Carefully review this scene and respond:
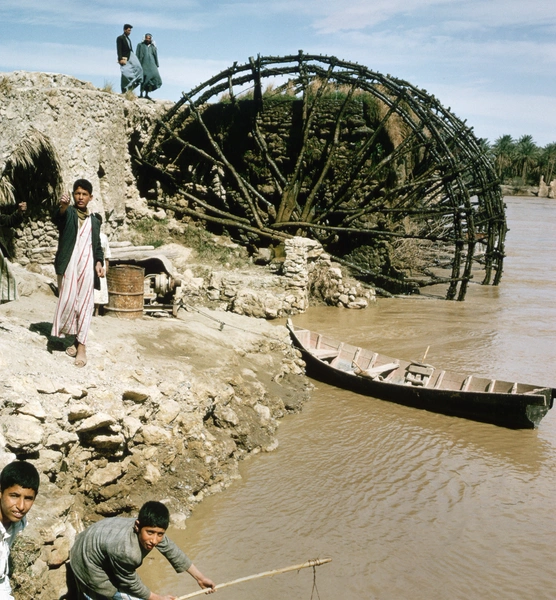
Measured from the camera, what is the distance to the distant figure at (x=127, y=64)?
41.4ft

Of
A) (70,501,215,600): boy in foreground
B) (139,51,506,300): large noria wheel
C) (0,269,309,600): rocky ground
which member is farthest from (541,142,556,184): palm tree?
(70,501,215,600): boy in foreground

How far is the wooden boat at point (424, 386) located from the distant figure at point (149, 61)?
785 centimetres

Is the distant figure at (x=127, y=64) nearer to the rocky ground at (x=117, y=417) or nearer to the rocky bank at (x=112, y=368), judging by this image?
the rocky bank at (x=112, y=368)

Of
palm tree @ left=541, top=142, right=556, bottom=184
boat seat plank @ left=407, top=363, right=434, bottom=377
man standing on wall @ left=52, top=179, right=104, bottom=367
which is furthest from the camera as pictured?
palm tree @ left=541, top=142, right=556, bottom=184

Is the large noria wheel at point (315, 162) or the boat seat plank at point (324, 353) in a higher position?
the large noria wheel at point (315, 162)

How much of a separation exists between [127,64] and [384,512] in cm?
1141

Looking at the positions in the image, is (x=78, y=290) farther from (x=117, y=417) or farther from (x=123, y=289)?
(x=123, y=289)

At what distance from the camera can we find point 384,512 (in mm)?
5434

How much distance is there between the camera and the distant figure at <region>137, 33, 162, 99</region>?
1341 cm

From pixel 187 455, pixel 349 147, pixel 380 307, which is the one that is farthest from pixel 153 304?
pixel 349 147

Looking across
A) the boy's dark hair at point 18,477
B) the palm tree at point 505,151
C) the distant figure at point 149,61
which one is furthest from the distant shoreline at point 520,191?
the boy's dark hair at point 18,477

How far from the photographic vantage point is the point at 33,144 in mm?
8453

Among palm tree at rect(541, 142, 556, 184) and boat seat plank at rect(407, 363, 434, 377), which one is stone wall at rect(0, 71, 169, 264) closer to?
boat seat plank at rect(407, 363, 434, 377)

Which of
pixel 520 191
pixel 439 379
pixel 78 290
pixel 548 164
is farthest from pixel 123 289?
pixel 548 164
